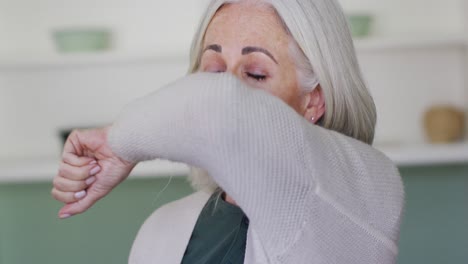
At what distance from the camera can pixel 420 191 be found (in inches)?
118

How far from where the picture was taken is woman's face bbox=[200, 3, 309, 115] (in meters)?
1.11

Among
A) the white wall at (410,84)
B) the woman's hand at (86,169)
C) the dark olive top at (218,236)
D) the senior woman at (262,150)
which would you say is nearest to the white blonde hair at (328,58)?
the senior woman at (262,150)

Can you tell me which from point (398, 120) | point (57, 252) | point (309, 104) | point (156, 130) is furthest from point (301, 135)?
point (57, 252)

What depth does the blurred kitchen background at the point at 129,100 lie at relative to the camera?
9.80 feet

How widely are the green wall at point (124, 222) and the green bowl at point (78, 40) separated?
624mm

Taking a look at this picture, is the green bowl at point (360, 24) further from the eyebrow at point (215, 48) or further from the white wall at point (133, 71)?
the eyebrow at point (215, 48)

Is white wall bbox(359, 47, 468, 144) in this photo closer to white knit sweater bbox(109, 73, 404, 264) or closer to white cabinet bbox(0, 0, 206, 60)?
white cabinet bbox(0, 0, 206, 60)

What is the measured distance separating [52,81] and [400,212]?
2.35 metres

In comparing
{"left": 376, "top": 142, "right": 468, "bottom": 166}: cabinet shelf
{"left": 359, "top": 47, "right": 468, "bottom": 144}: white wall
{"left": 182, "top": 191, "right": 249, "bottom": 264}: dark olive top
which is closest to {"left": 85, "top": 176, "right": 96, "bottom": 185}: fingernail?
{"left": 182, "top": 191, "right": 249, "bottom": 264}: dark olive top

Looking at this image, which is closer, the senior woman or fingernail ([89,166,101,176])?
the senior woman

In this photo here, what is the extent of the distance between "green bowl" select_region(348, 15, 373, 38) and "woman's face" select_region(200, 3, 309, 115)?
5.52 feet

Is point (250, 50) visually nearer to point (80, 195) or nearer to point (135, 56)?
point (80, 195)

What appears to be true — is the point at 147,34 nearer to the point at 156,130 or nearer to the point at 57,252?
the point at 57,252

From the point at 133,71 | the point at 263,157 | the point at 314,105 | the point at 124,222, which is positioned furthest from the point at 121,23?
the point at 263,157
